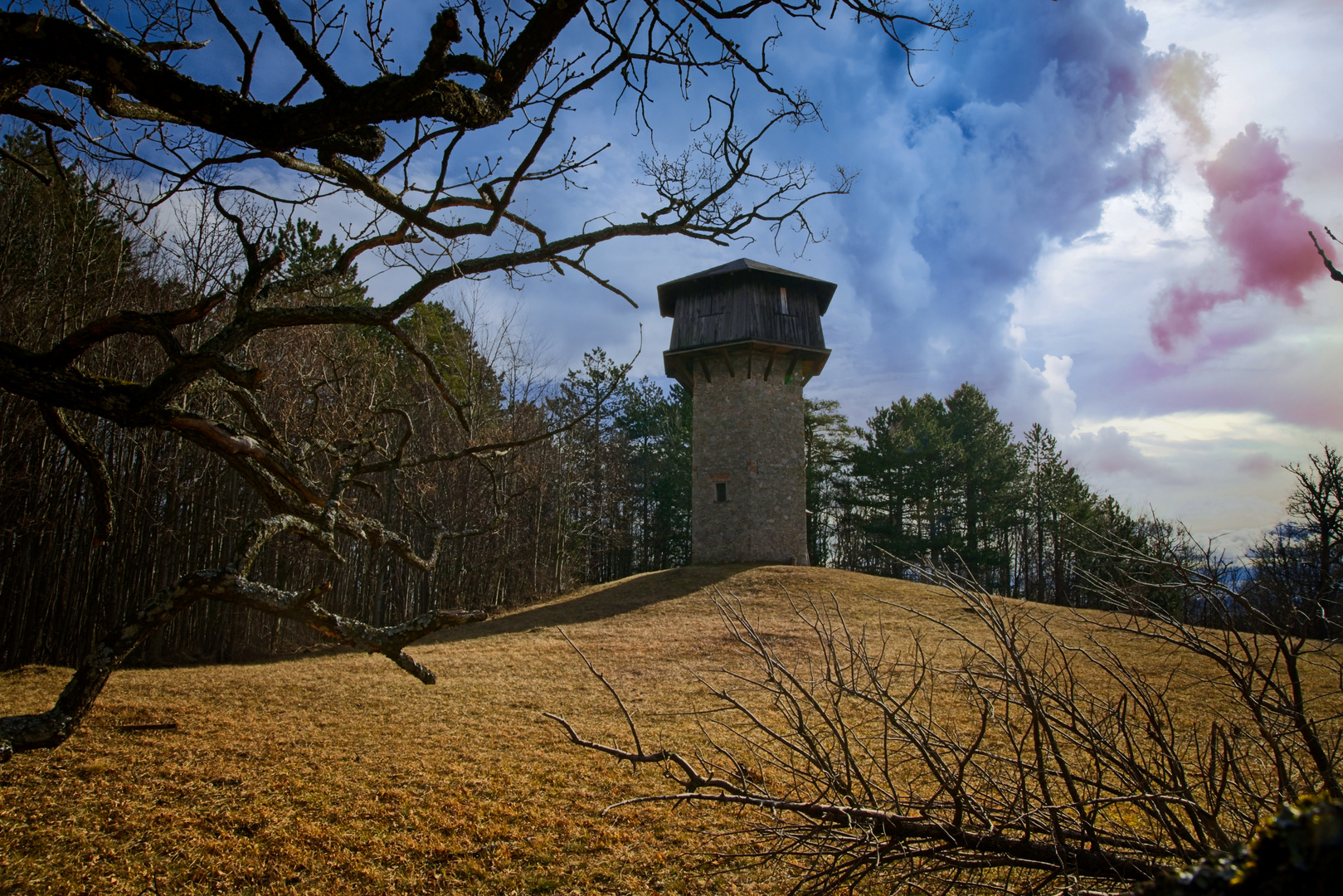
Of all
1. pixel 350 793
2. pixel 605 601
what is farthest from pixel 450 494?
pixel 350 793

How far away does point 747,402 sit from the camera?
61.5ft

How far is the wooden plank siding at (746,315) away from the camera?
18.4 meters

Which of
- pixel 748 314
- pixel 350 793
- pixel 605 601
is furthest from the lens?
pixel 748 314

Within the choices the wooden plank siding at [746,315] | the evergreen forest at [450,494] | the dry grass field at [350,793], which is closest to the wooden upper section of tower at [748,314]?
the wooden plank siding at [746,315]

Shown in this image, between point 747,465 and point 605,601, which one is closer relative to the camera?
point 605,601

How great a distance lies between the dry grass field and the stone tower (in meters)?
11.0

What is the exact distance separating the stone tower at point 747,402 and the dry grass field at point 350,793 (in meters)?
11.0

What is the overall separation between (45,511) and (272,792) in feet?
23.9

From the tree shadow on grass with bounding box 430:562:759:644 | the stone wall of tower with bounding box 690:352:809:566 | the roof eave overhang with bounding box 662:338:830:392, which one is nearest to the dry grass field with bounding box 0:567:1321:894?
the tree shadow on grass with bounding box 430:562:759:644

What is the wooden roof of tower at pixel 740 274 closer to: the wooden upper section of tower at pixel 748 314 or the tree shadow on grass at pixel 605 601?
the wooden upper section of tower at pixel 748 314

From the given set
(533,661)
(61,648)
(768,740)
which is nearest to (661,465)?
(533,661)

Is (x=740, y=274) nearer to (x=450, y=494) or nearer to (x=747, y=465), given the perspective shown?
(x=747, y=465)

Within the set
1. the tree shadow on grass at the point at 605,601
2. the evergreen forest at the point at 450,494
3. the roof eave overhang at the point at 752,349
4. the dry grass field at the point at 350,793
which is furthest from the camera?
the roof eave overhang at the point at 752,349

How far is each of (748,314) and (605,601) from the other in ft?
28.9
